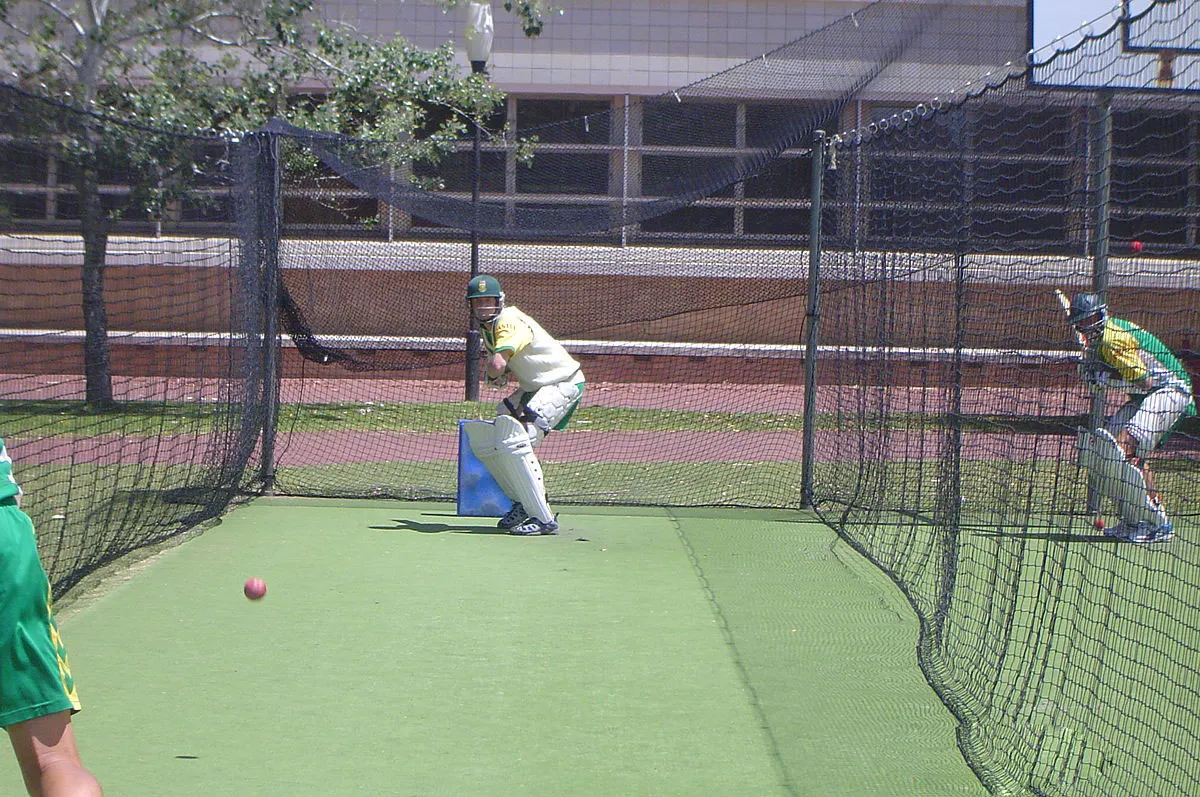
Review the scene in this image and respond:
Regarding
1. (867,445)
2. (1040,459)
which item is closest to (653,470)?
(867,445)

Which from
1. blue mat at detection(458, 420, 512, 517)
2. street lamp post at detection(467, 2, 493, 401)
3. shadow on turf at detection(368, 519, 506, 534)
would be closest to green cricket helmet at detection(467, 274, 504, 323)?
street lamp post at detection(467, 2, 493, 401)

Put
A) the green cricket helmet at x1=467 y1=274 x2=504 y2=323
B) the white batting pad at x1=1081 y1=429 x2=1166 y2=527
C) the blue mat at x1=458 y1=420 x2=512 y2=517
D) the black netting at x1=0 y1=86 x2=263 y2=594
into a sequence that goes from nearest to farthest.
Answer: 1. the black netting at x1=0 y1=86 x2=263 y2=594
2. the white batting pad at x1=1081 y1=429 x2=1166 y2=527
3. the green cricket helmet at x1=467 y1=274 x2=504 y2=323
4. the blue mat at x1=458 y1=420 x2=512 y2=517

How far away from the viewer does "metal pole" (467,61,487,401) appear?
1029cm

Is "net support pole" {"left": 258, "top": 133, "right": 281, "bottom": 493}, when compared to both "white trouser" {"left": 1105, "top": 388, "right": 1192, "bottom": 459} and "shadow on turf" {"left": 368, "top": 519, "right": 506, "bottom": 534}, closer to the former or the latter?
"shadow on turf" {"left": 368, "top": 519, "right": 506, "bottom": 534}

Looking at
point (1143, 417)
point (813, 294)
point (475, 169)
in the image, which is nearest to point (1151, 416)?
point (1143, 417)

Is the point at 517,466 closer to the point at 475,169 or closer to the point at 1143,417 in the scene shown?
the point at 1143,417

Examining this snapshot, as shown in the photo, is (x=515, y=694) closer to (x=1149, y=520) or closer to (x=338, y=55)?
(x=1149, y=520)

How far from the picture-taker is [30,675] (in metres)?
3.02

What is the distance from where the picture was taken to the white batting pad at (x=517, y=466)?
319 inches

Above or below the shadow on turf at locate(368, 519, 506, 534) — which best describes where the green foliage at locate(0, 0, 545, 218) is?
above

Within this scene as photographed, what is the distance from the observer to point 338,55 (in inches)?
572

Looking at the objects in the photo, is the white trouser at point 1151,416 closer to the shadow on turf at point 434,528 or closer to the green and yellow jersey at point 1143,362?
the green and yellow jersey at point 1143,362

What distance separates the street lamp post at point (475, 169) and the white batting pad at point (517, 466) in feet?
2.76

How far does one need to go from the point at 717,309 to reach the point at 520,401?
95.9 inches
